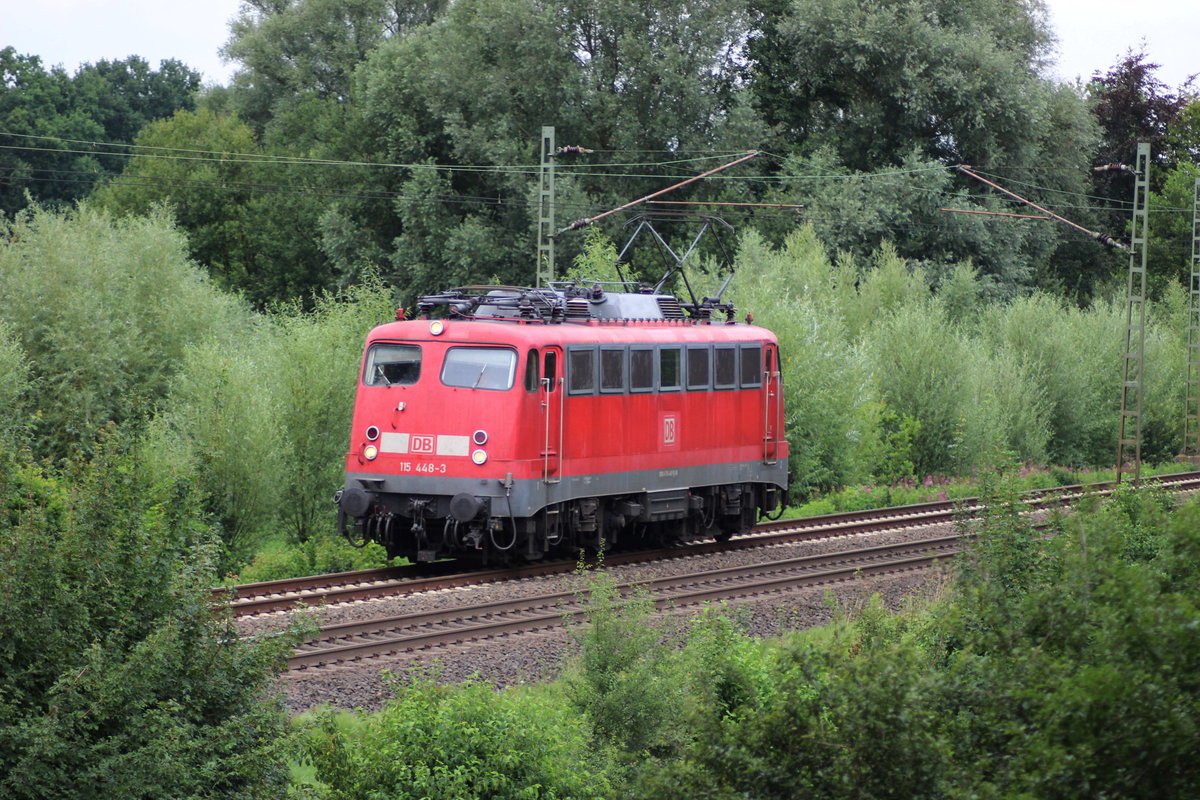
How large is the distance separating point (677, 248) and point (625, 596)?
32.3 meters

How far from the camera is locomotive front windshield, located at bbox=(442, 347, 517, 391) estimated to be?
1905 cm

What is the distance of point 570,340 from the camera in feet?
64.6

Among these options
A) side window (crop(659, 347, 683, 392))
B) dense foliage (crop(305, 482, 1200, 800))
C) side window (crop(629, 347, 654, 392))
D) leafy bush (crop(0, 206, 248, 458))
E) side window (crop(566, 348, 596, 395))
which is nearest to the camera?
dense foliage (crop(305, 482, 1200, 800))

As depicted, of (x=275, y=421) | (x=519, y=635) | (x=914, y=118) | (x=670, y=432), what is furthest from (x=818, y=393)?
(x=914, y=118)

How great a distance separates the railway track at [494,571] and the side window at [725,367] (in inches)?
103

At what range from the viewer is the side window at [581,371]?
19.7 meters

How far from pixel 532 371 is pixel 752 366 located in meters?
5.43

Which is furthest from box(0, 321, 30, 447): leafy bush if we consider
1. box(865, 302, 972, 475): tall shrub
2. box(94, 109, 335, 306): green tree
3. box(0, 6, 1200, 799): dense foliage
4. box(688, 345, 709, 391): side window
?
box(94, 109, 335, 306): green tree

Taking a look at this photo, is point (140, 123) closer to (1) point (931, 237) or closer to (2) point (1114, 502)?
(1) point (931, 237)

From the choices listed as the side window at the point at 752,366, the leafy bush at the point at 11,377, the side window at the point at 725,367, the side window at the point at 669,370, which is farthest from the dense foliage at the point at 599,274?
the side window at the point at 669,370

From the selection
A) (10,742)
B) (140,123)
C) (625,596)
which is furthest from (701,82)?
(140,123)

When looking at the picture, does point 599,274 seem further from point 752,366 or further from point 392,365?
point 392,365

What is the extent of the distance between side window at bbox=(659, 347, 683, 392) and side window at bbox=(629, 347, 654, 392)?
24 centimetres

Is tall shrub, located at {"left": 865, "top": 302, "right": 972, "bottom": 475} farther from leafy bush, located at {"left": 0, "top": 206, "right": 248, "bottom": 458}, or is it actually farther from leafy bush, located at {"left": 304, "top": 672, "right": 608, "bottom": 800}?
leafy bush, located at {"left": 304, "top": 672, "right": 608, "bottom": 800}
